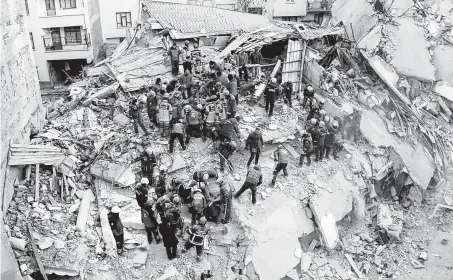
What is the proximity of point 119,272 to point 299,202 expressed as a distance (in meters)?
6.09

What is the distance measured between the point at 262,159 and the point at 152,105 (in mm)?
4291

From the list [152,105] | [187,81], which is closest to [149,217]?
[152,105]

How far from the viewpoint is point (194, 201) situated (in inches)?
461

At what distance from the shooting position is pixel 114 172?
556 inches

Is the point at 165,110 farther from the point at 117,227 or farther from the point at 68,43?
the point at 68,43

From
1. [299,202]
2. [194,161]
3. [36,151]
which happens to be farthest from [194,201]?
[36,151]

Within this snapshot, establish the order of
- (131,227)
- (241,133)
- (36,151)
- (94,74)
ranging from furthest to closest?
(94,74)
(241,133)
(36,151)
(131,227)

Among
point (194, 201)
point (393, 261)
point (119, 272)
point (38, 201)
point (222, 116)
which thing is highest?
point (222, 116)

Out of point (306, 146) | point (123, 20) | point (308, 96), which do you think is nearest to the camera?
point (306, 146)

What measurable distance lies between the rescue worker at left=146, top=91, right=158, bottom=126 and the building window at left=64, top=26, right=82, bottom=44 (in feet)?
53.4

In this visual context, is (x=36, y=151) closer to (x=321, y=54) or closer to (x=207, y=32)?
(x=207, y=32)

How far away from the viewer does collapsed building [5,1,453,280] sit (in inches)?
485

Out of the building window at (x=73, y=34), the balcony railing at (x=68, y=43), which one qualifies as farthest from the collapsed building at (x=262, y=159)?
the building window at (x=73, y=34)

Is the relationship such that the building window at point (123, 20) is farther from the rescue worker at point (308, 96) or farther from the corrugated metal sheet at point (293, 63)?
the rescue worker at point (308, 96)
